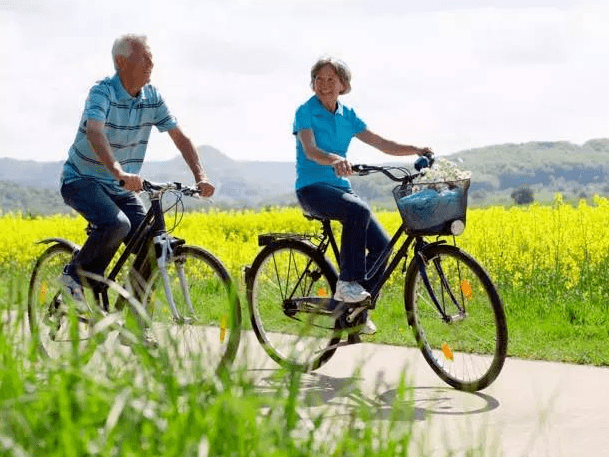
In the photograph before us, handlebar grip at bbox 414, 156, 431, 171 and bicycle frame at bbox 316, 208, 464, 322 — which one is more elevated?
handlebar grip at bbox 414, 156, 431, 171

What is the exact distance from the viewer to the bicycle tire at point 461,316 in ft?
20.1

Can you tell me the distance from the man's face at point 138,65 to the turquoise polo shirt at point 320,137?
997mm

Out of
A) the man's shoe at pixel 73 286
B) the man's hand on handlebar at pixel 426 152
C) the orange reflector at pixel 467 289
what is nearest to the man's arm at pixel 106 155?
the man's shoe at pixel 73 286

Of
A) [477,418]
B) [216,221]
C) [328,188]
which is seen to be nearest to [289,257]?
[328,188]

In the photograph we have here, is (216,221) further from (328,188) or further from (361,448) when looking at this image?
(361,448)

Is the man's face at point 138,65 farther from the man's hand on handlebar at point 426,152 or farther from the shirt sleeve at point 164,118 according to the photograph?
the man's hand on handlebar at point 426,152

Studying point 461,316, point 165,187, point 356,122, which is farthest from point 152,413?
point 356,122

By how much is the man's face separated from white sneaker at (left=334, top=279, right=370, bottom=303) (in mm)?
1741

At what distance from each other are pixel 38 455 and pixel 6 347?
94 centimetres

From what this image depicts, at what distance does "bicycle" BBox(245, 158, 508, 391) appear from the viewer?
6234 millimetres

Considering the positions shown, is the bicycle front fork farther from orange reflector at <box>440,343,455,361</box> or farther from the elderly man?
orange reflector at <box>440,343,455,361</box>

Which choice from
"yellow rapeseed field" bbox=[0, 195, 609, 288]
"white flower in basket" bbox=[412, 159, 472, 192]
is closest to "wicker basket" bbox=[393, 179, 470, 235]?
"white flower in basket" bbox=[412, 159, 472, 192]

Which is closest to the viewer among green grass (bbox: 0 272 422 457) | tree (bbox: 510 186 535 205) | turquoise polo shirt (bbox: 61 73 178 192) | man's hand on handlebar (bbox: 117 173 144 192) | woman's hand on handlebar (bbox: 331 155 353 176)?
green grass (bbox: 0 272 422 457)

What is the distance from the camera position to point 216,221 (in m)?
22.4
